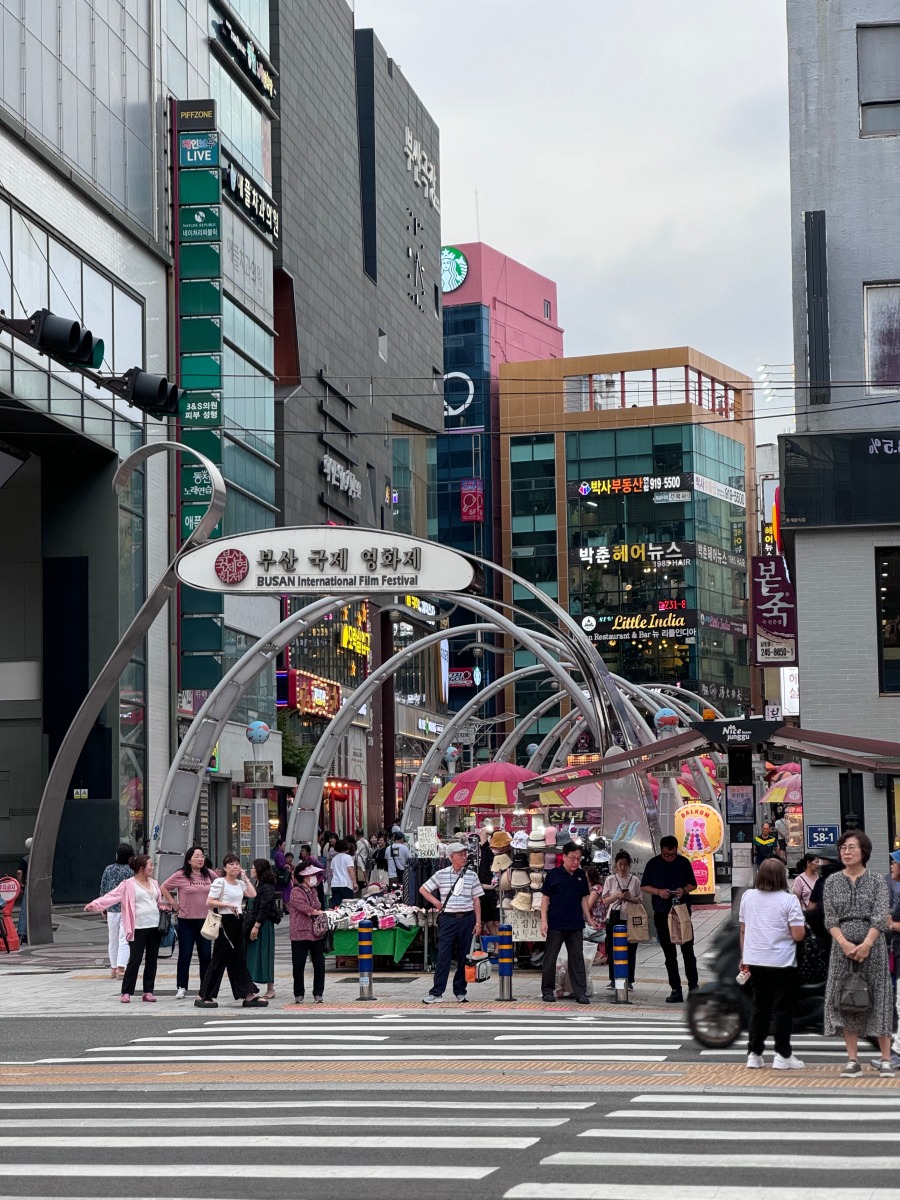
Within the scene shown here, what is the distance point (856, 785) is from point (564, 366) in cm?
10202

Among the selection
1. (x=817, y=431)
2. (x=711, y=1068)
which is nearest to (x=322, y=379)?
(x=817, y=431)

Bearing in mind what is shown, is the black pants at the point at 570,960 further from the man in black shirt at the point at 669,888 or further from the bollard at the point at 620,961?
the man in black shirt at the point at 669,888

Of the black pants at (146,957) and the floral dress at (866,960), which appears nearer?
the floral dress at (866,960)

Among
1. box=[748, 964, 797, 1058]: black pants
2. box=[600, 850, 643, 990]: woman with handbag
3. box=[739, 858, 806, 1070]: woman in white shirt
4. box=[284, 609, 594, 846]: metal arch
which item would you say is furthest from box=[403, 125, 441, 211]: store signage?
box=[748, 964, 797, 1058]: black pants

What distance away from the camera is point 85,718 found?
29.8 meters

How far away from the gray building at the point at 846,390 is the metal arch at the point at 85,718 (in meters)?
9.40

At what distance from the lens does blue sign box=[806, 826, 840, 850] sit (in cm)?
2722

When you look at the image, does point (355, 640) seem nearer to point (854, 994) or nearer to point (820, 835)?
point (820, 835)

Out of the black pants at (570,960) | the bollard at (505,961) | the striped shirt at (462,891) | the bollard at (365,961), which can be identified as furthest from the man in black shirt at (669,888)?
the bollard at (365,961)

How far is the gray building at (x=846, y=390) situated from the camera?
28.0 meters

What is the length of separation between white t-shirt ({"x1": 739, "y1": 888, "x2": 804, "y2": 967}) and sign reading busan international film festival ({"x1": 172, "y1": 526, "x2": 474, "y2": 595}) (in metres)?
11.2

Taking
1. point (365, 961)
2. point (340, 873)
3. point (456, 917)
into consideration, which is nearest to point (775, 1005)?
point (456, 917)

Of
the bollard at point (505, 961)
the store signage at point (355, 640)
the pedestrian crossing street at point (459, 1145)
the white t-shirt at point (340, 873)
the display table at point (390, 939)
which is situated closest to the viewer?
the pedestrian crossing street at point (459, 1145)

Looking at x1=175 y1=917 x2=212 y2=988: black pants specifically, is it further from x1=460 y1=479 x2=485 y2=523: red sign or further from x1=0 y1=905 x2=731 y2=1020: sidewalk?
x1=460 y1=479 x2=485 y2=523: red sign
